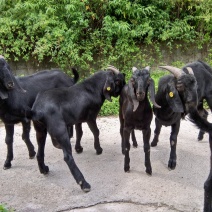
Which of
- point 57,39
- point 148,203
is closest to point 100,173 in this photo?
point 148,203

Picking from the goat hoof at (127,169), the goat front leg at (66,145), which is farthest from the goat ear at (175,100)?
the goat front leg at (66,145)

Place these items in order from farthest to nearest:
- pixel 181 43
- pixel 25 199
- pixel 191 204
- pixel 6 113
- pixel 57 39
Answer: pixel 181 43, pixel 57 39, pixel 6 113, pixel 25 199, pixel 191 204

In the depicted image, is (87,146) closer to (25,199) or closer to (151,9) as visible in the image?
(25,199)

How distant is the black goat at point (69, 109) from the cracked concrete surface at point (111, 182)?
241 mm

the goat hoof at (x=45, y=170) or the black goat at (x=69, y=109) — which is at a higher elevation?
the black goat at (x=69, y=109)

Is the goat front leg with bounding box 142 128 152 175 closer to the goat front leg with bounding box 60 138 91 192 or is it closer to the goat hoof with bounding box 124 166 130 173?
the goat hoof with bounding box 124 166 130 173

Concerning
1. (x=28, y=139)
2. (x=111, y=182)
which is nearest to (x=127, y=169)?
(x=111, y=182)

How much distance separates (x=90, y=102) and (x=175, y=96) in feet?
4.06

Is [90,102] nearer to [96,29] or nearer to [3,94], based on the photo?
[3,94]

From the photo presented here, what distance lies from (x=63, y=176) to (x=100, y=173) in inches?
20.6

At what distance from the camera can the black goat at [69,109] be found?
4668mm

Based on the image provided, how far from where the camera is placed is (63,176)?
202 inches

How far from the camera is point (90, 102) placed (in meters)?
5.17

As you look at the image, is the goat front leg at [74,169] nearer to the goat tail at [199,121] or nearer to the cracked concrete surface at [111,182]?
the cracked concrete surface at [111,182]
